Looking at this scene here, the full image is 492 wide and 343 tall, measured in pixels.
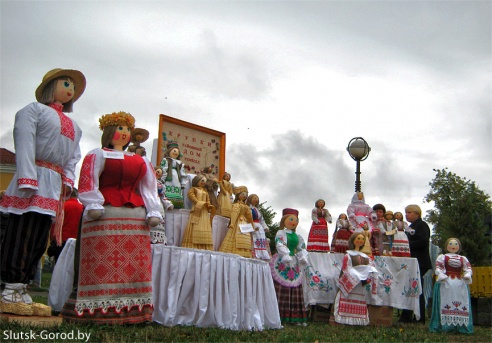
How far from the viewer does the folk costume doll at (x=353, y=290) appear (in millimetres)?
8414

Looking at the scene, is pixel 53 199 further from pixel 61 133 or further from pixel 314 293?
pixel 314 293

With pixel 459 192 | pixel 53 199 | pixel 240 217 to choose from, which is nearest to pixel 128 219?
pixel 53 199

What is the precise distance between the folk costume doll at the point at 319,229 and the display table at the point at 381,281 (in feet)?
2.14

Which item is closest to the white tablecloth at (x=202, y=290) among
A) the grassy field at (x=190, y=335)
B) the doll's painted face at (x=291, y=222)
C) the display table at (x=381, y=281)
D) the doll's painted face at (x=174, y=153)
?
the grassy field at (x=190, y=335)

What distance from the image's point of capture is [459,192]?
26875 mm

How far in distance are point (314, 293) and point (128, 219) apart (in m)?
4.44

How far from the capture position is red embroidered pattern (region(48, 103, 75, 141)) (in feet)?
17.8

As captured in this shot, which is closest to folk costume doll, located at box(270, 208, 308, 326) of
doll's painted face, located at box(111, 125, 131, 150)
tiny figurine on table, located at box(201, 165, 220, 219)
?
tiny figurine on table, located at box(201, 165, 220, 219)

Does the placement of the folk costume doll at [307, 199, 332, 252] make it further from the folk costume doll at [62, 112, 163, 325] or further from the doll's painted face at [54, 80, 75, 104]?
the doll's painted face at [54, 80, 75, 104]

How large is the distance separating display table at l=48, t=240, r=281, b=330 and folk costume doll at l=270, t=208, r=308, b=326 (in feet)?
5.34

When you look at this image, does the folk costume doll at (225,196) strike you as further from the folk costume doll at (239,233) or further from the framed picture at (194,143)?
the framed picture at (194,143)

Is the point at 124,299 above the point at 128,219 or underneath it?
underneath

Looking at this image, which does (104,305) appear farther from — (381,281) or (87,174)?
(381,281)

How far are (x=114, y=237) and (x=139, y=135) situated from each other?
270 centimetres
